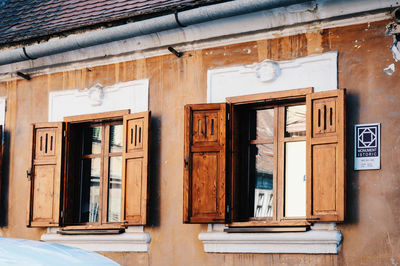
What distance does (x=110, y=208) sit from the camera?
32.8 ft

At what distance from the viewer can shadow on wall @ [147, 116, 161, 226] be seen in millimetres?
9398

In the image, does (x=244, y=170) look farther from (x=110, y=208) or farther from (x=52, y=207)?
(x=52, y=207)

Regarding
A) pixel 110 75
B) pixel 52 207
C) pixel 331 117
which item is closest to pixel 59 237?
pixel 52 207

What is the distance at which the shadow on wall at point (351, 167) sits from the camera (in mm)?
7895

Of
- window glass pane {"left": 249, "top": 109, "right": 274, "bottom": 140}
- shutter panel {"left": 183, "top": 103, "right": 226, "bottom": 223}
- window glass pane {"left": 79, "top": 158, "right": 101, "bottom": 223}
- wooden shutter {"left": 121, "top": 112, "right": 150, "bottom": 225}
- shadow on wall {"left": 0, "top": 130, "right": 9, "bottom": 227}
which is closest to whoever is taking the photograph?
shutter panel {"left": 183, "top": 103, "right": 226, "bottom": 223}

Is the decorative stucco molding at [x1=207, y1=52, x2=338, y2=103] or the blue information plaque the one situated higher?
the decorative stucco molding at [x1=207, y1=52, x2=338, y2=103]

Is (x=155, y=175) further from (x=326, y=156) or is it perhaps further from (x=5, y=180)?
(x=5, y=180)

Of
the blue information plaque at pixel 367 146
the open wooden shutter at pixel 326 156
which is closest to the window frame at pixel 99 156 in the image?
the open wooden shutter at pixel 326 156

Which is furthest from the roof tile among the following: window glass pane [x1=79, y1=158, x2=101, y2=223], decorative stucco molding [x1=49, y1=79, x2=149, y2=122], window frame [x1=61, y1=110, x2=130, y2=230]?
window glass pane [x1=79, y1=158, x2=101, y2=223]

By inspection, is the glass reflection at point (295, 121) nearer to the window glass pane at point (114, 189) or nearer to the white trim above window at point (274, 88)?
Answer: the white trim above window at point (274, 88)

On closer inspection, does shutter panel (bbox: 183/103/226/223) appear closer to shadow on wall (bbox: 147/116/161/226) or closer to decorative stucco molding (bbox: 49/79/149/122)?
shadow on wall (bbox: 147/116/161/226)

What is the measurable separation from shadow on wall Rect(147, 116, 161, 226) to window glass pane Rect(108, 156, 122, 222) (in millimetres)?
654

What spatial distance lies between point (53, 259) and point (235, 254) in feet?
14.3

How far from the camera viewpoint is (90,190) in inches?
405
